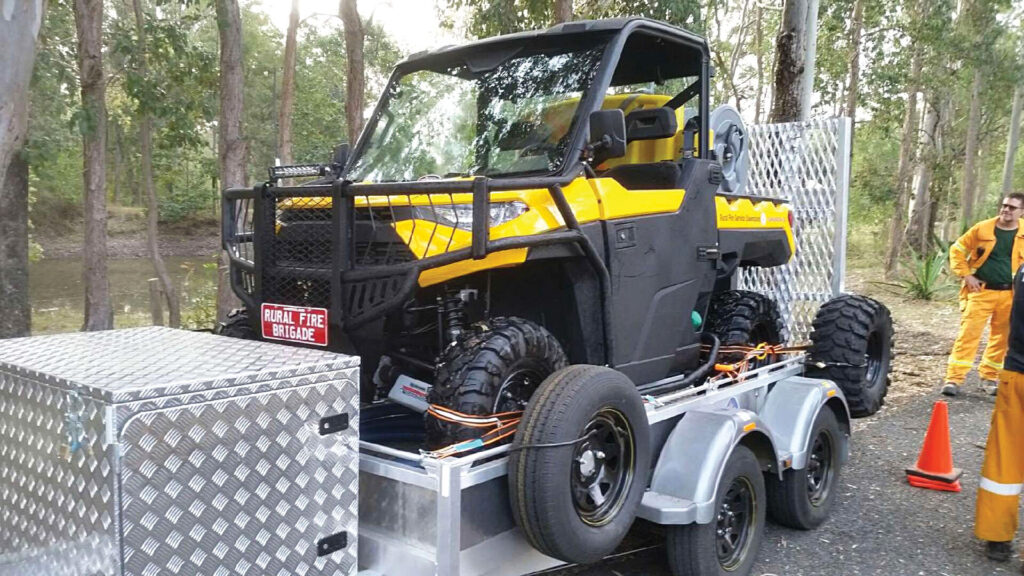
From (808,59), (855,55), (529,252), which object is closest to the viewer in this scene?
(529,252)

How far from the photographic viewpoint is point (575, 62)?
154 inches

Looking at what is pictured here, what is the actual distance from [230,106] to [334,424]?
9.27 meters

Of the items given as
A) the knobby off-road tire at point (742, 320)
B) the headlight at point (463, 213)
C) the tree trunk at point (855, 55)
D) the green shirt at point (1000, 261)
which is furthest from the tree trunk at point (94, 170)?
the tree trunk at point (855, 55)

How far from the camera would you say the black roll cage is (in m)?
2.90

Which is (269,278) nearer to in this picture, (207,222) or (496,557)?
(496,557)

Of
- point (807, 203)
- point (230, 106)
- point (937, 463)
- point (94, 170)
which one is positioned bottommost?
point (937, 463)

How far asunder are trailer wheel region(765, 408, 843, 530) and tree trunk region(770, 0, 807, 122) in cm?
594

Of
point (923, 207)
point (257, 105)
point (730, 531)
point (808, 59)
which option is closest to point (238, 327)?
point (730, 531)

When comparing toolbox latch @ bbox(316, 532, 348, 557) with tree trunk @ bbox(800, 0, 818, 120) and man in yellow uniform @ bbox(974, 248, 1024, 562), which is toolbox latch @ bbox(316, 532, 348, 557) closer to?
man in yellow uniform @ bbox(974, 248, 1024, 562)

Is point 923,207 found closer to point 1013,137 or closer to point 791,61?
point 1013,137

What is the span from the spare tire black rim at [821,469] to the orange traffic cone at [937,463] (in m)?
0.98

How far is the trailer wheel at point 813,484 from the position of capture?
4484 millimetres

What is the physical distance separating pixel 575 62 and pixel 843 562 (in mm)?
3040

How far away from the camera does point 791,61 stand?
384 inches
